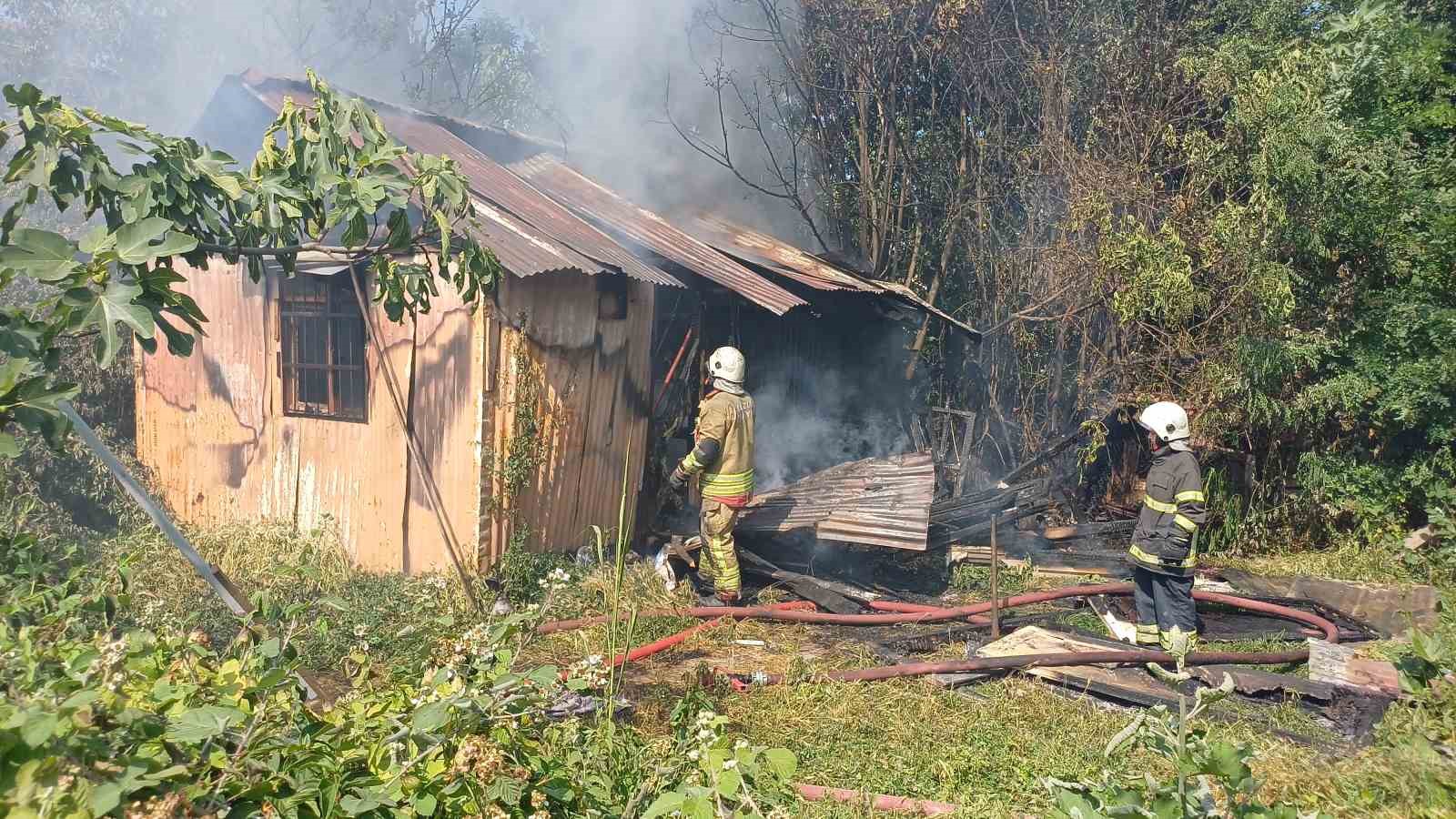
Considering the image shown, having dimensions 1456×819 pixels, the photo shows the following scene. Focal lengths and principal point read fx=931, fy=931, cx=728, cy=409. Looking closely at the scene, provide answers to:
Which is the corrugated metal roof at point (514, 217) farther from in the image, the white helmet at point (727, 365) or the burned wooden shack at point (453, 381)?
the white helmet at point (727, 365)

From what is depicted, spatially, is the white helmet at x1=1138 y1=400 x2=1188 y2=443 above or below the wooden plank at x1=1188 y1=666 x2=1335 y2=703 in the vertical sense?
above

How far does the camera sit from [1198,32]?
10.7 m

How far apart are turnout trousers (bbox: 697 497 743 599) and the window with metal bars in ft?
9.09

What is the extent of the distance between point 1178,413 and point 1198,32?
648 cm

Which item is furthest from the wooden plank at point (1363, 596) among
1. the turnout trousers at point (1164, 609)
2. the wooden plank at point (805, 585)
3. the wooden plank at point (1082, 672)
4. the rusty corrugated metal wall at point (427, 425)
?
the rusty corrugated metal wall at point (427, 425)

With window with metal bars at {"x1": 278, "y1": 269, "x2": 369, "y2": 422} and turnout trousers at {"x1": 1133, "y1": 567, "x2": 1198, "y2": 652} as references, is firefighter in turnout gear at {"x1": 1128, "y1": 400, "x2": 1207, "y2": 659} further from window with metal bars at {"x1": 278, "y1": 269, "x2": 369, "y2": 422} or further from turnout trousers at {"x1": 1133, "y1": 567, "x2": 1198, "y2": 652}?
window with metal bars at {"x1": 278, "y1": 269, "x2": 369, "y2": 422}

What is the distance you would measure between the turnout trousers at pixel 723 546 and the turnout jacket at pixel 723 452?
0.08 m

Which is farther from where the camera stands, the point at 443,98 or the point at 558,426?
the point at 443,98

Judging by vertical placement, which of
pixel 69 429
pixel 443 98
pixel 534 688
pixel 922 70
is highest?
pixel 443 98

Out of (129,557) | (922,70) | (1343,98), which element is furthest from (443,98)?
(129,557)

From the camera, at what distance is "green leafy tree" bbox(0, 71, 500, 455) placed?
8.70ft

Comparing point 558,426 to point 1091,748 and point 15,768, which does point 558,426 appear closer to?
point 1091,748

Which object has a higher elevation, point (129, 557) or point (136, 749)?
point (129, 557)

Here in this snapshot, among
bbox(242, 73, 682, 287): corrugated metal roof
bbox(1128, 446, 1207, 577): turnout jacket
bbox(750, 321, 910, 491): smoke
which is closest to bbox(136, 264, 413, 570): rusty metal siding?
bbox(242, 73, 682, 287): corrugated metal roof
